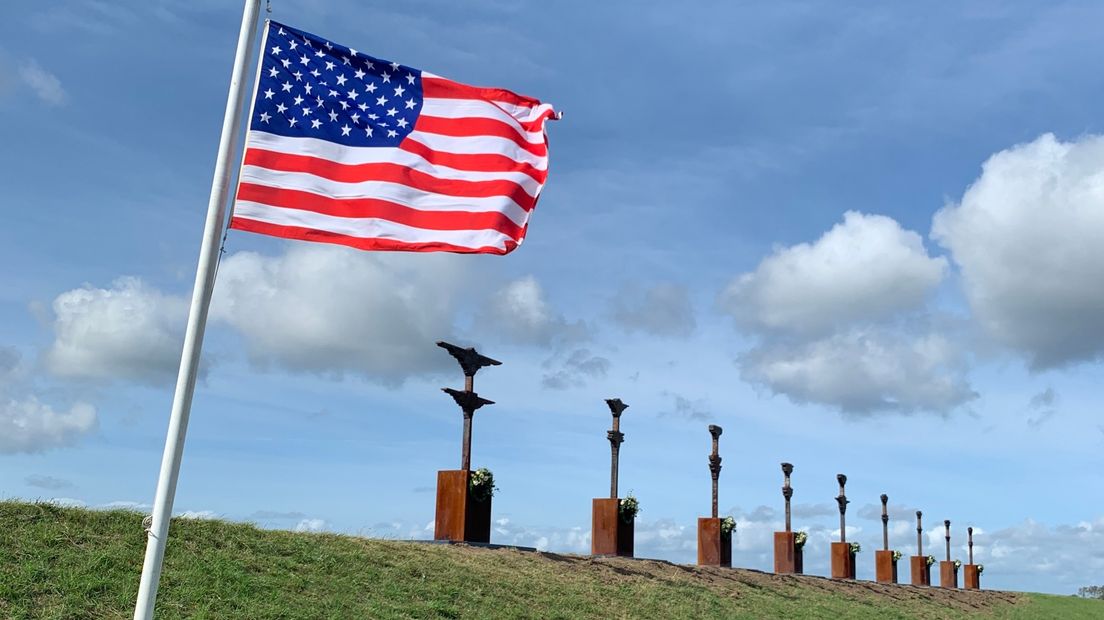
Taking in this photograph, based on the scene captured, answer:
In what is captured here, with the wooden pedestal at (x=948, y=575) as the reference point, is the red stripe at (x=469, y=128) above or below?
above

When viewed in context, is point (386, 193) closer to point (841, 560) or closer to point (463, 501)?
point (463, 501)

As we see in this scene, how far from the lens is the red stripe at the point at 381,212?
27.7 feet

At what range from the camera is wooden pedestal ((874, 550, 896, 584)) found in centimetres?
4509

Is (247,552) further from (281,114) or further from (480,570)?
(281,114)

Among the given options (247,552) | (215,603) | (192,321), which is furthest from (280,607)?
(192,321)

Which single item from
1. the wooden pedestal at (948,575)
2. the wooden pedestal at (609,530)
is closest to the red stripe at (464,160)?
the wooden pedestal at (609,530)

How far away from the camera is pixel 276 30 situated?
8.83m

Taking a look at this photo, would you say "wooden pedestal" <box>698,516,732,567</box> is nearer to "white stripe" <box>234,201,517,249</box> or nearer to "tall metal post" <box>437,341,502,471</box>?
"tall metal post" <box>437,341,502,471</box>

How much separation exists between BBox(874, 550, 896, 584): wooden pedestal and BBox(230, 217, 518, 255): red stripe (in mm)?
40584

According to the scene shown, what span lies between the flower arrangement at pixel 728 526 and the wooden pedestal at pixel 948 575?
116ft

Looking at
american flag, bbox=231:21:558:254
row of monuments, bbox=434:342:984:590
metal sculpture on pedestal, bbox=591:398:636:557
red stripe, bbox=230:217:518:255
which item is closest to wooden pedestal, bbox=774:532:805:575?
row of monuments, bbox=434:342:984:590

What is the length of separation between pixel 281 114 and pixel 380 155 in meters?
0.94

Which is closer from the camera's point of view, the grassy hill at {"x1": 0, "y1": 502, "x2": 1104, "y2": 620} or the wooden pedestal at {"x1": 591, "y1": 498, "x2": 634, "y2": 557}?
the grassy hill at {"x1": 0, "y1": 502, "x2": 1104, "y2": 620}

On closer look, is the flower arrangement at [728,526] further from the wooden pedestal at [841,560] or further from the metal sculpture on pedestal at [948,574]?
the metal sculpture on pedestal at [948,574]
